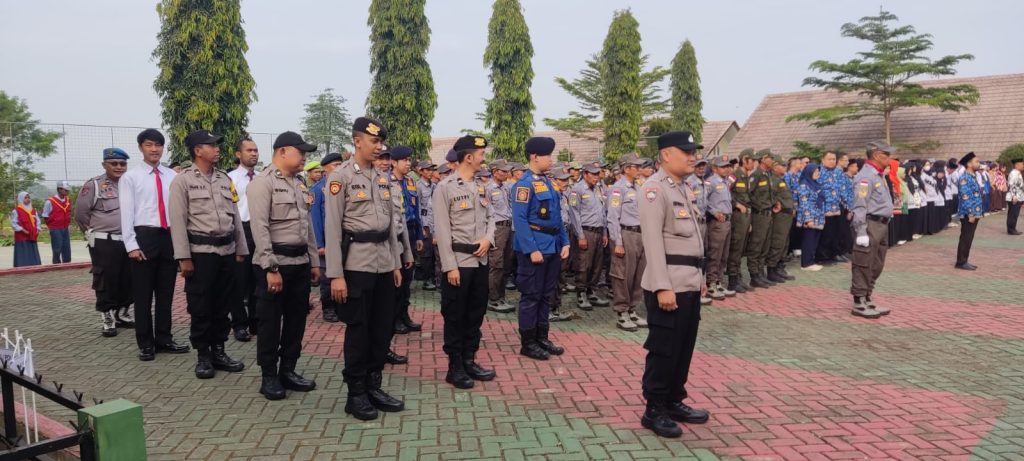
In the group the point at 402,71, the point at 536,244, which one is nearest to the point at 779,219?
the point at 536,244

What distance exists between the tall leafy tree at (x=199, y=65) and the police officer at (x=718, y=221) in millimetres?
10260

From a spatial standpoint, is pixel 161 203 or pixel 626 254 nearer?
pixel 161 203

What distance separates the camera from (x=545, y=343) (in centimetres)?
600

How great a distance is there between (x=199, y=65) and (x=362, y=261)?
10986 millimetres

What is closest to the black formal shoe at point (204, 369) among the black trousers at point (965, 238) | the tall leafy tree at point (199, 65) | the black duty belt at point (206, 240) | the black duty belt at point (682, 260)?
the black duty belt at point (206, 240)

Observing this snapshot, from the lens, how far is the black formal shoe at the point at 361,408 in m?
4.27

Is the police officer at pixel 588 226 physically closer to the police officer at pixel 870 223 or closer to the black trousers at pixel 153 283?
the police officer at pixel 870 223

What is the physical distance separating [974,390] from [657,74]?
33.2 meters

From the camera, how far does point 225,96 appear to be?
13.6 meters

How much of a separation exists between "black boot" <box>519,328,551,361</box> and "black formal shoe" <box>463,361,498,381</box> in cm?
69

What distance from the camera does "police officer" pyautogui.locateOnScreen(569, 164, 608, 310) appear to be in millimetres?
8164

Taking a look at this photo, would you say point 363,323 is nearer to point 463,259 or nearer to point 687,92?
point 463,259

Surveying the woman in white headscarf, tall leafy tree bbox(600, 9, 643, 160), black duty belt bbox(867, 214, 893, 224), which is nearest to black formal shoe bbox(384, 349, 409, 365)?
black duty belt bbox(867, 214, 893, 224)

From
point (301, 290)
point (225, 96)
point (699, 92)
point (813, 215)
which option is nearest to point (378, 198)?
point (301, 290)
